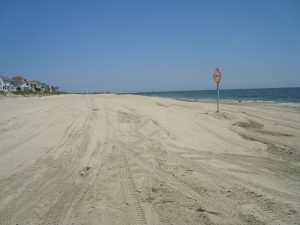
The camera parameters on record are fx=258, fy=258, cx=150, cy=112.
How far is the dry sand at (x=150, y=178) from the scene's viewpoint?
2.86m

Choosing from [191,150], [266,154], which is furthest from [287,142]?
[191,150]

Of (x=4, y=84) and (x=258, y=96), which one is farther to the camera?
(x=4, y=84)

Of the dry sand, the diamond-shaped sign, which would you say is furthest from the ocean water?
the dry sand

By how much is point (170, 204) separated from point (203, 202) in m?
0.40

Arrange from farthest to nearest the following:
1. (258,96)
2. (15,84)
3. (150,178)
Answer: (15,84)
(258,96)
(150,178)

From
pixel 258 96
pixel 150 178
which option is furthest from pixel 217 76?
pixel 258 96

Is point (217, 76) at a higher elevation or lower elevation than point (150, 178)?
higher

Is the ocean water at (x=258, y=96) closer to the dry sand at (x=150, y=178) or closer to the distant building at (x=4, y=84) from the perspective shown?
the dry sand at (x=150, y=178)

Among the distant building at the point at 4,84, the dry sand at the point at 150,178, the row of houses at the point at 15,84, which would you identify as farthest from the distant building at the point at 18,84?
the dry sand at the point at 150,178

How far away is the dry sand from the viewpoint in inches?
Result: 113

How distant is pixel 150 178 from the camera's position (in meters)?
3.85

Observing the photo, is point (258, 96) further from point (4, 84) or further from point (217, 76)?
point (4, 84)

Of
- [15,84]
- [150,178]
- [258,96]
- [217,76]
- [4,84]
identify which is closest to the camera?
[150,178]

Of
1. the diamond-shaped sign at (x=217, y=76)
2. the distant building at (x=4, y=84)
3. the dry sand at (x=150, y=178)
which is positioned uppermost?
the distant building at (x=4, y=84)
